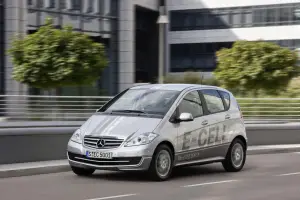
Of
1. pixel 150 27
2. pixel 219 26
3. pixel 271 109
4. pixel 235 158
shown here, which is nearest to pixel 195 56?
pixel 219 26

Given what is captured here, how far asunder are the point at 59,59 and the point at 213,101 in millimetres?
11450

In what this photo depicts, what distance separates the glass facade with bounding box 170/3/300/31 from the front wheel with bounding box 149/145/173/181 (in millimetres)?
43998

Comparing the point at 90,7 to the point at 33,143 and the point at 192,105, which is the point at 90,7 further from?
the point at 192,105

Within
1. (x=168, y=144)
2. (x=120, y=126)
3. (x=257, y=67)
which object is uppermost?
(x=257, y=67)

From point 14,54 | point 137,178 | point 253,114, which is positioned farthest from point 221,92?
point 14,54

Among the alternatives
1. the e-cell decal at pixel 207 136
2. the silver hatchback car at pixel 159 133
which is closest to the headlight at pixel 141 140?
the silver hatchback car at pixel 159 133

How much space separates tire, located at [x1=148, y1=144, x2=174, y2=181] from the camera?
10.7 metres

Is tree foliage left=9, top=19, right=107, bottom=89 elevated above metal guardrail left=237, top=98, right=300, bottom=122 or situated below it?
above

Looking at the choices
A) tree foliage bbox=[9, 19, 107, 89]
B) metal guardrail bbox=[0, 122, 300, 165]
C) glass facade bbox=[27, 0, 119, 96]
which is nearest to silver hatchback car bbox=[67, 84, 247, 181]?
metal guardrail bbox=[0, 122, 300, 165]

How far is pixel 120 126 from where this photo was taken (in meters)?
10.8

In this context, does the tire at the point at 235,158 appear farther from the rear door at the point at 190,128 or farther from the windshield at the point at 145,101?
the windshield at the point at 145,101

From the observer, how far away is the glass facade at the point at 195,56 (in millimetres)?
56062

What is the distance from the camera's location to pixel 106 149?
1060cm

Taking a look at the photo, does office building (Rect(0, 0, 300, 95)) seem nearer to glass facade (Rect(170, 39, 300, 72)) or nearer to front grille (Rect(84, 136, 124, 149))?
glass facade (Rect(170, 39, 300, 72))
